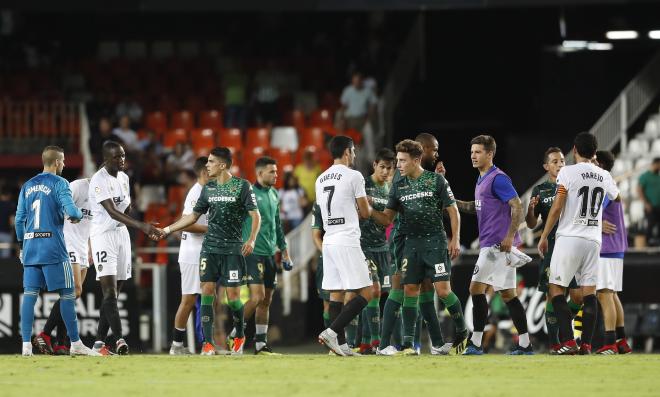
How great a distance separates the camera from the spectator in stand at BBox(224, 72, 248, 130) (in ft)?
91.8

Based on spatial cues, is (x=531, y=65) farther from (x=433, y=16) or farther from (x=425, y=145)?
(x=425, y=145)

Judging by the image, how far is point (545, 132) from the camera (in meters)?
28.7

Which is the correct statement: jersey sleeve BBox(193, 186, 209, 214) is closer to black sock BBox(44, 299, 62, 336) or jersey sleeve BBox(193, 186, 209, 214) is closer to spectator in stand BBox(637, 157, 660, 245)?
black sock BBox(44, 299, 62, 336)

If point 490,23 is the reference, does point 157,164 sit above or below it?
below

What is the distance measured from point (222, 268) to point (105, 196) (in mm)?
1525

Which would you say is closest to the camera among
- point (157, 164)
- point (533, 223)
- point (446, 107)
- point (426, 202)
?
point (426, 202)

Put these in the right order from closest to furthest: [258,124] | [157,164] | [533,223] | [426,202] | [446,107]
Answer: [426,202] < [533,223] < [157,164] < [258,124] < [446,107]

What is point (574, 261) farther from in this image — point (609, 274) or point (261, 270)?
point (261, 270)

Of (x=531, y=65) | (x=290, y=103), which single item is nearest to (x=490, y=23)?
(x=531, y=65)

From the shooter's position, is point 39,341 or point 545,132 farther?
point 545,132

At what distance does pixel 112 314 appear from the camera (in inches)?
597

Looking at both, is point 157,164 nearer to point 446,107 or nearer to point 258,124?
point 258,124

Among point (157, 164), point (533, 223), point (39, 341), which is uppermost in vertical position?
point (157, 164)

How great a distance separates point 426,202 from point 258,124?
13.6 meters
